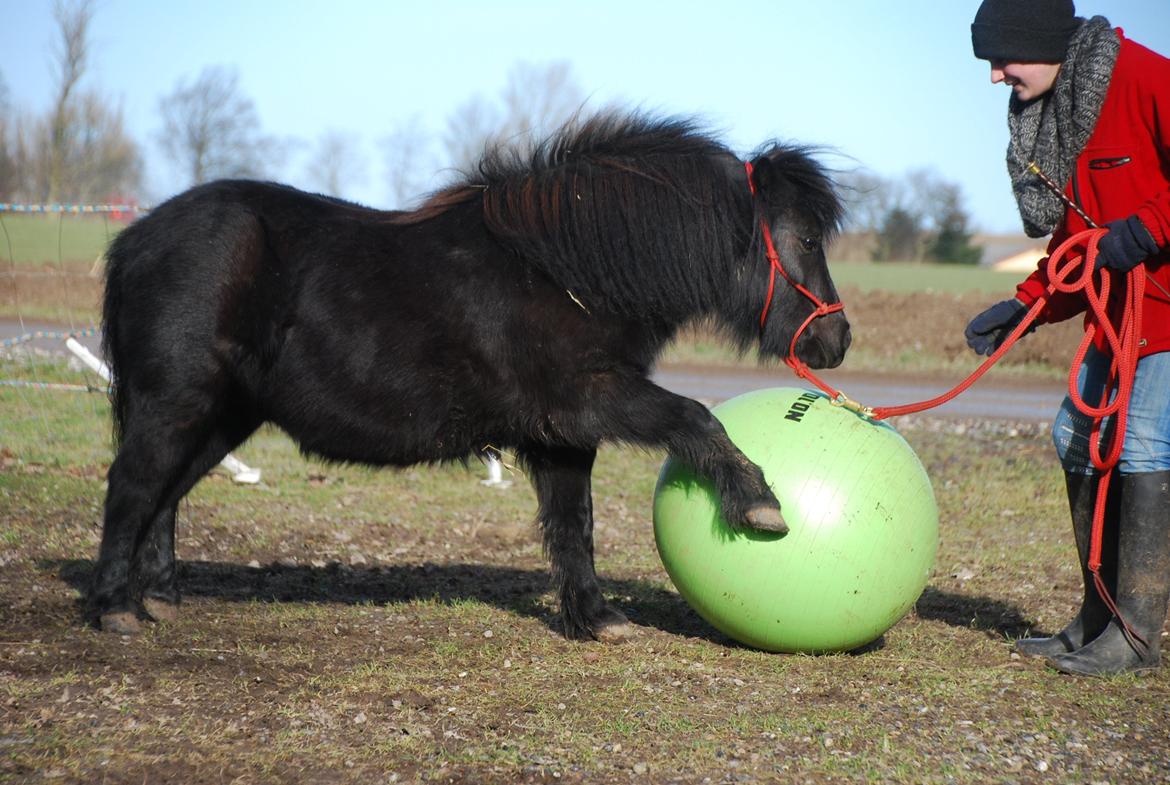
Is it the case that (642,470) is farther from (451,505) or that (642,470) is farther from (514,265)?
(514,265)

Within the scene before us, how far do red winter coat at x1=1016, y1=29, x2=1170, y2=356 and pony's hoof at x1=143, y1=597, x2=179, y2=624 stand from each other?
4.59m

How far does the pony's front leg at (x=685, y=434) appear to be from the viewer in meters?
4.60

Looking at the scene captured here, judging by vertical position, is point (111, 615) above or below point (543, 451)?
below

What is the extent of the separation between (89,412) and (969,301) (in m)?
18.4

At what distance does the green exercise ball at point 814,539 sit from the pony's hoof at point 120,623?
2491 millimetres

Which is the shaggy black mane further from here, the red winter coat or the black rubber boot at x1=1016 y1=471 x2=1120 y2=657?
the black rubber boot at x1=1016 y1=471 x2=1120 y2=657

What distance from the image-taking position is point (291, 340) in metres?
5.05

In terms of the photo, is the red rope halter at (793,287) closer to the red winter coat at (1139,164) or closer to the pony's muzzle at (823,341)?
the pony's muzzle at (823,341)

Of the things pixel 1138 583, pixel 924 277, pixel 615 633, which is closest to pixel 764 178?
pixel 615 633

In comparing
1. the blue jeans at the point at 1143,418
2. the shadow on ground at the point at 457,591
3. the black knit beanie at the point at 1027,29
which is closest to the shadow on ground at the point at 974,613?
the shadow on ground at the point at 457,591

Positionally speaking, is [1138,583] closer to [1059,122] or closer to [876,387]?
[1059,122]

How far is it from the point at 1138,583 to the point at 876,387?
12027 mm

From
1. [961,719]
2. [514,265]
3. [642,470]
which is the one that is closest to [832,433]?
[961,719]

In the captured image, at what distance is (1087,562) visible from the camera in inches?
193
